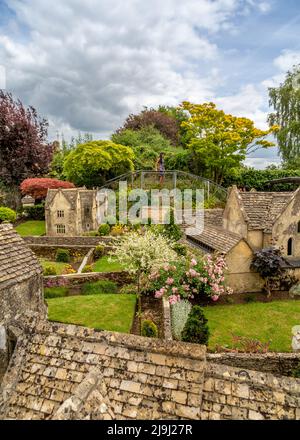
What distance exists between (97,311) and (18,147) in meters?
33.5

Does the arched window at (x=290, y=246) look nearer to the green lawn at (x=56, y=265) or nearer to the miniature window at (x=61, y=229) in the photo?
the green lawn at (x=56, y=265)

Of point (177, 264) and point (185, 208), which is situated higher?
point (185, 208)

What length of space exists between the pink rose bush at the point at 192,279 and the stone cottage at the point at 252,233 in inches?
48.7

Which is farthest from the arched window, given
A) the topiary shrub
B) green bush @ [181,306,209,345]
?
the topiary shrub

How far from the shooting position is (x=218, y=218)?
23.3 meters

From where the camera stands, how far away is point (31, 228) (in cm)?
3647

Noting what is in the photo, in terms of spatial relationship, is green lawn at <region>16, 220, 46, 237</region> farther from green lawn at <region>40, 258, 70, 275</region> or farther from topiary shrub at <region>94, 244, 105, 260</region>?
topiary shrub at <region>94, 244, 105, 260</region>

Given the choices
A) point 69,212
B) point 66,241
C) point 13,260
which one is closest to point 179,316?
point 13,260

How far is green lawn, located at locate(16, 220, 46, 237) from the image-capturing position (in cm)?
3442

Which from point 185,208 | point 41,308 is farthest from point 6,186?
point 41,308

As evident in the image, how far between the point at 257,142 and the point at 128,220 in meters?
18.8

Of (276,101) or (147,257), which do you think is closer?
(147,257)

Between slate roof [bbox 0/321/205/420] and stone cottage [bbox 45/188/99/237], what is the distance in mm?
26914
